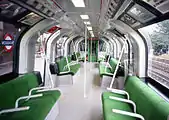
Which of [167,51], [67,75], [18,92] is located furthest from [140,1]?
[67,75]

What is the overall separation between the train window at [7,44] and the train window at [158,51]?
3237 mm

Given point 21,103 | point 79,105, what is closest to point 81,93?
point 79,105

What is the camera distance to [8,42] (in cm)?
404

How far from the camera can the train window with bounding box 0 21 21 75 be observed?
12.3ft

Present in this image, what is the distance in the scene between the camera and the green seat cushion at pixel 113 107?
8.90 ft

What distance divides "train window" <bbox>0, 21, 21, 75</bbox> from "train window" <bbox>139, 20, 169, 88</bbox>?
127 inches

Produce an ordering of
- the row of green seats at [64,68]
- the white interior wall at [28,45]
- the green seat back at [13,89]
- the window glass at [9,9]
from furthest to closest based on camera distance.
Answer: the row of green seats at [64,68], the white interior wall at [28,45], the window glass at [9,9], the green seat back at [13,89]

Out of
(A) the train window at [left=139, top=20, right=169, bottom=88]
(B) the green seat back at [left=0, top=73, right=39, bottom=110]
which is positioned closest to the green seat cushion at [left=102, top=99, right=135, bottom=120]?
(A) the train window at [left=139, top=20, right=169, bottom=88]

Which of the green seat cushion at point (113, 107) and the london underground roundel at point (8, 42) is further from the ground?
the london underground roundel at point (8, 42)

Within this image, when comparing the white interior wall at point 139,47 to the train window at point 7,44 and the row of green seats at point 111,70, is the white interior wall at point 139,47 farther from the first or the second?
the train window at point 7,44

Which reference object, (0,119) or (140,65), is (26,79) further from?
(140,65)

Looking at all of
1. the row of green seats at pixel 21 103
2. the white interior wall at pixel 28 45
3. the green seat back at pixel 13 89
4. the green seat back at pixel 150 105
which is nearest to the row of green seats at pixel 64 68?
the white interior wall at pixel 28 45

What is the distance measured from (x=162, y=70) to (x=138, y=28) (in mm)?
1283

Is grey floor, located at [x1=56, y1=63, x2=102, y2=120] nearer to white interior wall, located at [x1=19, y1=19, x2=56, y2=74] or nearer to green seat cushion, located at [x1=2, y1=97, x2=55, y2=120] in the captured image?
green seat cushion, located at [x1=2, y1=97, x2=55, y2=120]
